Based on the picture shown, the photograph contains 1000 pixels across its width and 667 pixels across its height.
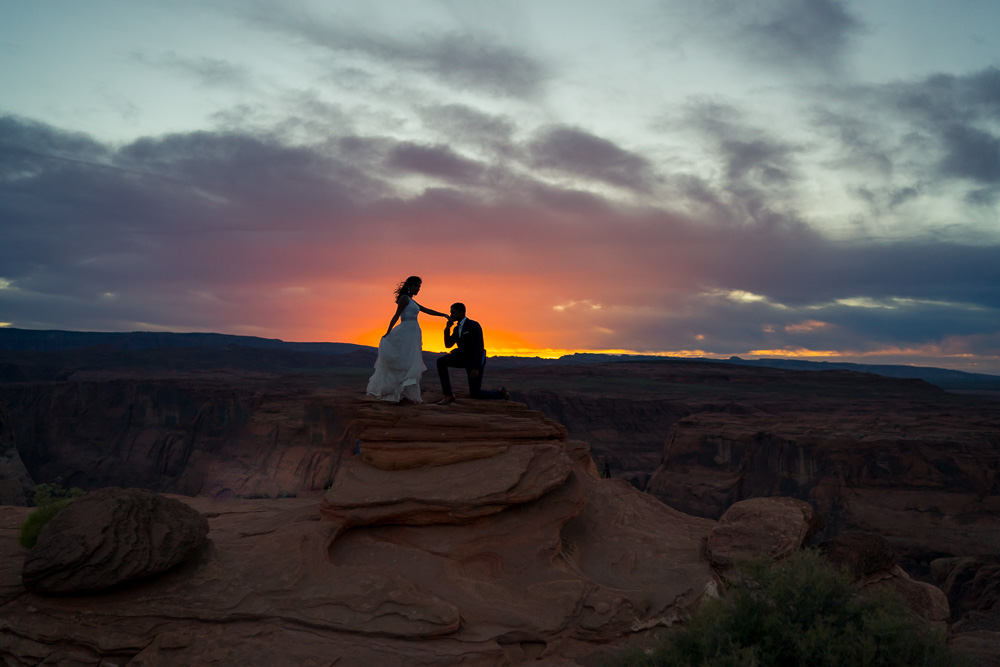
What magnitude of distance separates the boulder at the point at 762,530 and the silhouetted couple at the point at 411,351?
504 centimetres

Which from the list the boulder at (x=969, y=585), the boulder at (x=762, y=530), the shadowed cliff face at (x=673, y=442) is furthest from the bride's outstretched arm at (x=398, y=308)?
the boulder at (x=969, y=585)

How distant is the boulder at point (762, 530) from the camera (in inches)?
401

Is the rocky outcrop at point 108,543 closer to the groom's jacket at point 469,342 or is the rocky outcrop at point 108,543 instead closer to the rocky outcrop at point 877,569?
the groom's jacket at point 469,342

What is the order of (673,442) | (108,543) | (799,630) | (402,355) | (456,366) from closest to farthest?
(799,630) < (108,543) < (402,355) < (456,366) < (673,442)

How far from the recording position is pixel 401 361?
1135cm

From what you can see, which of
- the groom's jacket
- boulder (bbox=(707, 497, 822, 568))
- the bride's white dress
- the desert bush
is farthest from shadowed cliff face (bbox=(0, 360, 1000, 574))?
the desert bush

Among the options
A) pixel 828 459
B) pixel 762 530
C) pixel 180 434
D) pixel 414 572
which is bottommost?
pixel 180 434

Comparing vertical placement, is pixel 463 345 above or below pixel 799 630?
above

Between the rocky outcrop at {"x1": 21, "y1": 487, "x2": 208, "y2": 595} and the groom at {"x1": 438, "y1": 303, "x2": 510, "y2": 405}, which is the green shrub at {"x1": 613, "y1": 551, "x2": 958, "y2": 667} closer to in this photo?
the rocky outcrop at {"x1": 21, "y1": 487, "x2": 208, "y2": 595}

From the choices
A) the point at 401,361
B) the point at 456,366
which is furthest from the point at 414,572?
the point at 456,366

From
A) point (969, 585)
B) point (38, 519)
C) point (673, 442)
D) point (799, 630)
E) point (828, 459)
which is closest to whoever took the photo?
point (799, 630)

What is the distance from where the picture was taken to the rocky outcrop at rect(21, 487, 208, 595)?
730 centimetres

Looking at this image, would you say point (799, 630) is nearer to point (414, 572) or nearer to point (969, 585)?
point (414, 572)

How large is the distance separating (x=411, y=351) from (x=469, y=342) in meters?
1.10
